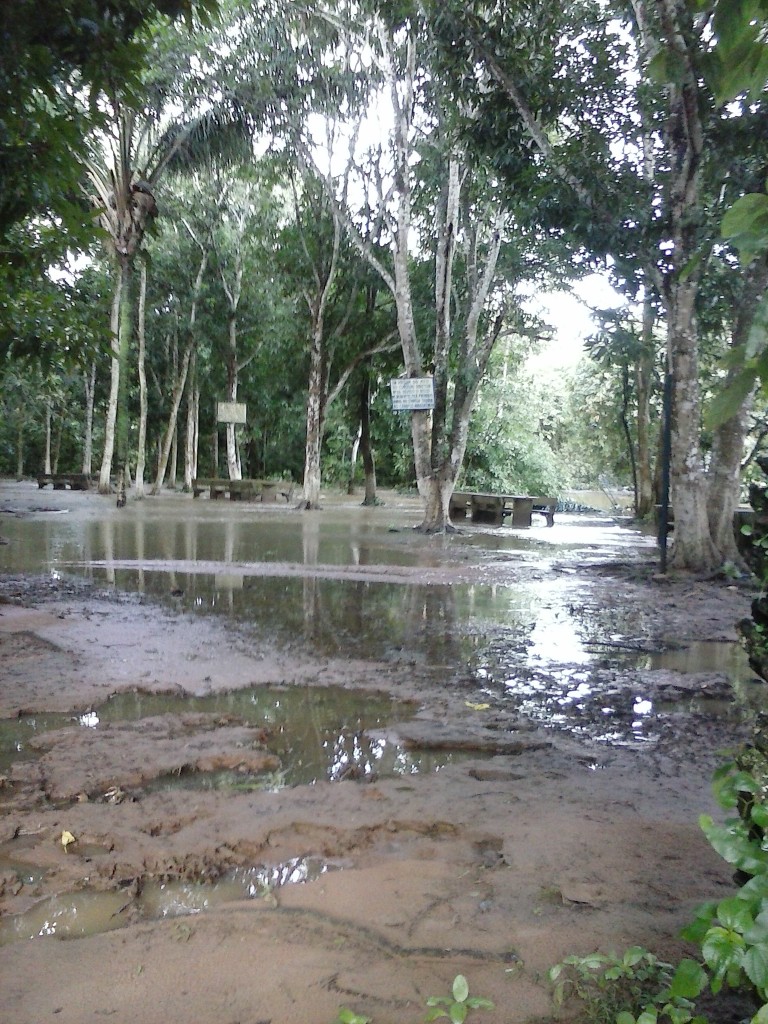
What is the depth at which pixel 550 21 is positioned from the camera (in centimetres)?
1322

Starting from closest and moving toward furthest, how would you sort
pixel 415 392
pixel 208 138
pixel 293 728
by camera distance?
pixel 293 728
pixel 415 392
pixel 208 138

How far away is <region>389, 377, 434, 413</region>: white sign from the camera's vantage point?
1850 cm

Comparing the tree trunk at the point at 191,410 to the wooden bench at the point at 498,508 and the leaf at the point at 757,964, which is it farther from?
the leaf at the point at 757,964

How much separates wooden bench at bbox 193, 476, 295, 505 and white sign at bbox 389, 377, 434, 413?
15.5m

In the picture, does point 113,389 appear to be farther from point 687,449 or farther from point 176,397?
point 687,449

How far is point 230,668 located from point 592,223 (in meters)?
8.91

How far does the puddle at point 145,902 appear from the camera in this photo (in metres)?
2.97

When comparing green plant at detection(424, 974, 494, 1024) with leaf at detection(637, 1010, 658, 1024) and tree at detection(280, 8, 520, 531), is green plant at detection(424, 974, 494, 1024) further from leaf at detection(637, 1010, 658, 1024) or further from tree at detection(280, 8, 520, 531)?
tree at detection(280, 8, 520, 531)

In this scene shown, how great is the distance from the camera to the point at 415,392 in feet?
60.9

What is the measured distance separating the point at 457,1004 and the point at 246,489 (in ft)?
104

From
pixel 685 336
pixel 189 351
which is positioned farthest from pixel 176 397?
pixel 685 336

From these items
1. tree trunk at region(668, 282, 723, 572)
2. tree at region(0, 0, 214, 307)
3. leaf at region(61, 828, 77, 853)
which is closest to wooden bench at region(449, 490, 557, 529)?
tree trunk at region(668, 282, 723, 572)

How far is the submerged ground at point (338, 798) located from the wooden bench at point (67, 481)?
30.2 metres

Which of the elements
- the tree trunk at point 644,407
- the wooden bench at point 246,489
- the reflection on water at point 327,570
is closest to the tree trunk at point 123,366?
the reflection on water at point 327,570
